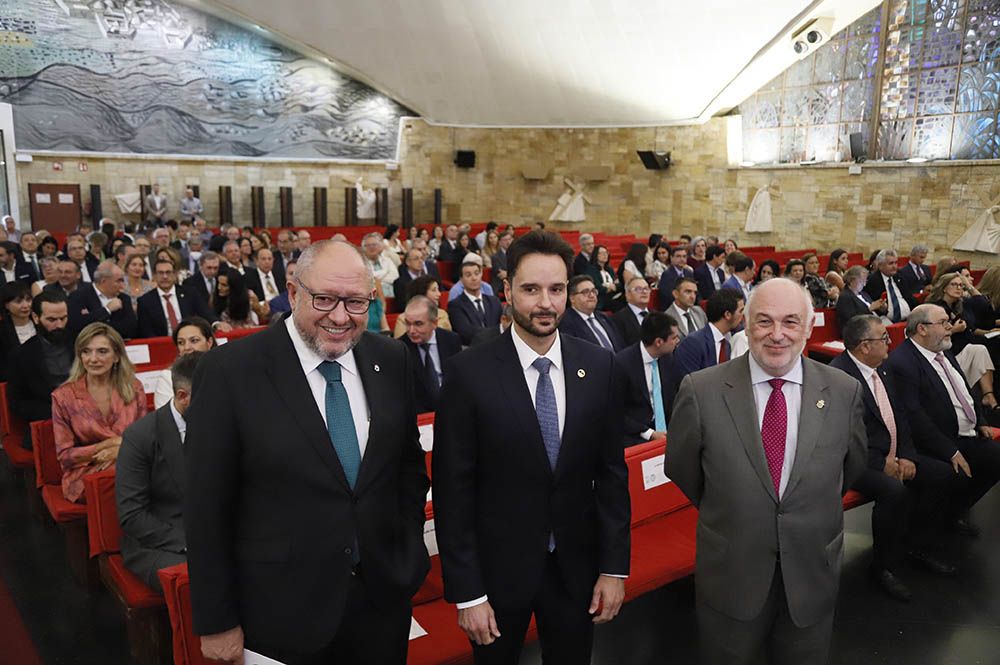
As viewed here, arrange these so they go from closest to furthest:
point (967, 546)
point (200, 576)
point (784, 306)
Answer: point (200, 576) < point (784, 306) < point (967, 546)

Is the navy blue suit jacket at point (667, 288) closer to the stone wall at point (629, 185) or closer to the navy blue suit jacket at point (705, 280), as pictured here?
the navy blue suit jacket at point (705, 280)

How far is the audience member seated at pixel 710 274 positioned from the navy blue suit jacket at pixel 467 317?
3.42m

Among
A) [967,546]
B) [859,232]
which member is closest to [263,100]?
[859,232]

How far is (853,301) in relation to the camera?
6.97m

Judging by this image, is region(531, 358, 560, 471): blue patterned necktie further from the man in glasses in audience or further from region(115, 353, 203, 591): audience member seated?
region(115, 353, 203, 591): audience member seated

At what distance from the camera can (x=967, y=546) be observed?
4191 millimetres

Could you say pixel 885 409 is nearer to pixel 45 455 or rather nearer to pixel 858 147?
pixel 45 455

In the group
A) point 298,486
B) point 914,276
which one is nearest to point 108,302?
point 298,486

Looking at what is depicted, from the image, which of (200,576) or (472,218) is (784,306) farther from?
(472,218)

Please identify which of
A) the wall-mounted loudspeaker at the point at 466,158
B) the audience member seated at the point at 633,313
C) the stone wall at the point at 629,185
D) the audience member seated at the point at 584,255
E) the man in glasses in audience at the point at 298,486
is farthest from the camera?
the wall-mounted loudspeaker at the point at 466,158

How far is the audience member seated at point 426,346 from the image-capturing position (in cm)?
459

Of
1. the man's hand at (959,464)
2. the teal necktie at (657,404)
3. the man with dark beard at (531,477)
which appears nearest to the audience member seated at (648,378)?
the teal necktie at (657,404)

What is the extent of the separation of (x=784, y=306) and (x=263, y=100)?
59.3 ft

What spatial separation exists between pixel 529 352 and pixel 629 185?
16688 millimetres
